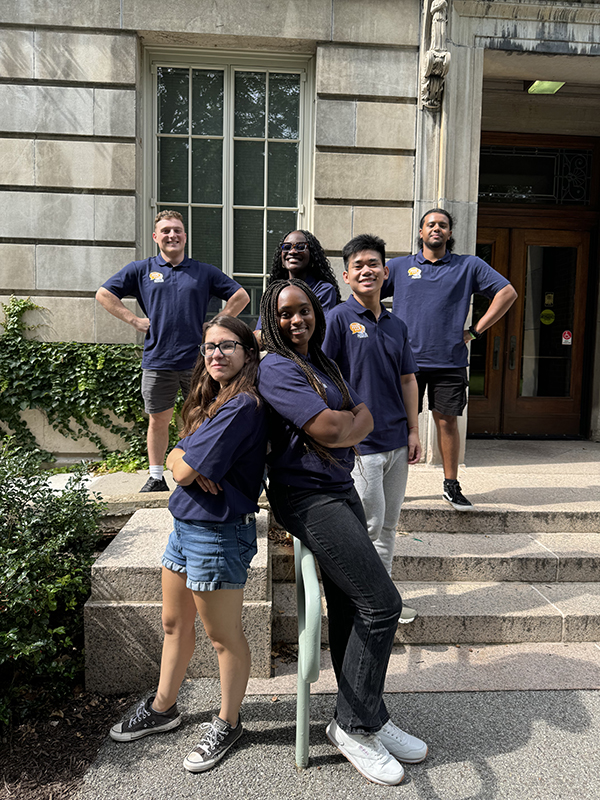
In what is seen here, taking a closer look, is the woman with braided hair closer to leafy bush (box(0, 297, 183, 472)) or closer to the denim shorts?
the denim shorts

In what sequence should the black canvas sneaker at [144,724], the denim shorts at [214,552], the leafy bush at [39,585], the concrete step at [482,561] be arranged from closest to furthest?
the denim shorts at [214,552]
the black canvas sneaker at [144,724]
the leafy bush at [39,585]
the concrete step at [482,561]

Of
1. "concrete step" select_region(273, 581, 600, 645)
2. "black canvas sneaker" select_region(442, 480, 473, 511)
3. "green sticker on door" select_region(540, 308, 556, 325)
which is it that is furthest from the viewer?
"green sticker on door" select_region(540, 308, 556, 325)

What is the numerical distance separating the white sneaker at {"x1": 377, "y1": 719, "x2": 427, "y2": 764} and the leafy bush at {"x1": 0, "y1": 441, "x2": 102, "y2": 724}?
1602mm

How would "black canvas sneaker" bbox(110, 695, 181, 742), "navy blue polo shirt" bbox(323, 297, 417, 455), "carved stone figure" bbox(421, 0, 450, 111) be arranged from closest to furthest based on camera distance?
"black canvas sneaker" bbox(110, 695, 181, 742)
"navy blue polo shirt" bbox(323, 297, 417, 455)
"carved stone figure" bbox(421, 0, 450, 111)

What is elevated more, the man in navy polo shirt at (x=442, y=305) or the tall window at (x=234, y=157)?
the tall window at (x=234, y=157)

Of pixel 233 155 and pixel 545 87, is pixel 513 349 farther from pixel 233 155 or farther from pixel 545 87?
pixel 233 155

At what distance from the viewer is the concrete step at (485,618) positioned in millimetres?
3674

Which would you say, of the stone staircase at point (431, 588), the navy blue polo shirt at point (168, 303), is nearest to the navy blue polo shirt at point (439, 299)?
the stone staircase at point (431, 588)

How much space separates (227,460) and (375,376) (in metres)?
1.29

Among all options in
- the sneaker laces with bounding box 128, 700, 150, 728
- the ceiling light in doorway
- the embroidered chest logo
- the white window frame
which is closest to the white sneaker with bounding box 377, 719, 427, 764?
the sneaker laces with bounding box 128, 700, 150, 728

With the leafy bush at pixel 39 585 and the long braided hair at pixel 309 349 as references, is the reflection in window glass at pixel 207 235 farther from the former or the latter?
the long braided hair at pixel 309 349

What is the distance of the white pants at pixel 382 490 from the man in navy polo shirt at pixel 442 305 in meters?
1.43

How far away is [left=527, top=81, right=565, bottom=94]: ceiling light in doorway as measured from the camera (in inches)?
293

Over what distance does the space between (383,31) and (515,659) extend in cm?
639
